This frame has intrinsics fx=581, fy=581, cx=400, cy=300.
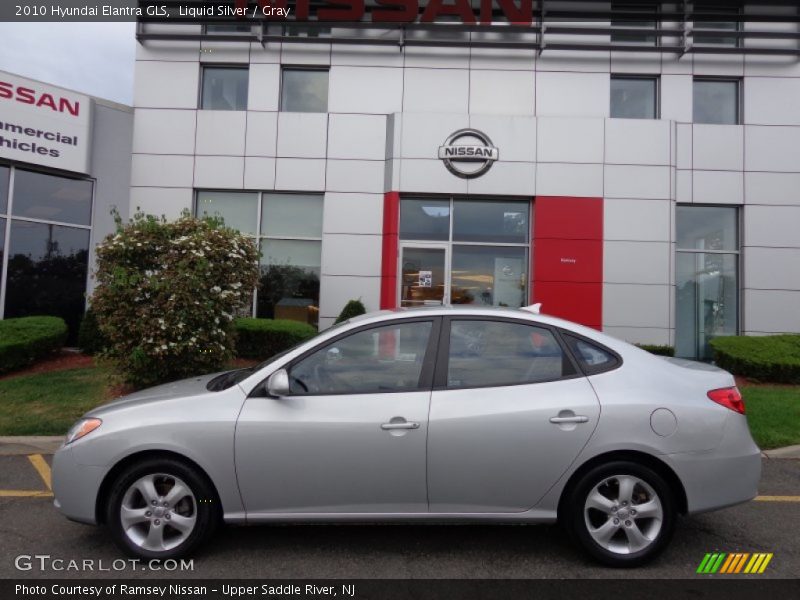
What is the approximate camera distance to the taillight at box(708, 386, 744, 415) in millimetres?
3619

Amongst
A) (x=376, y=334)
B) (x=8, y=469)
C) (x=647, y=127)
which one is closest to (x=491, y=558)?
(x=376, y=334)

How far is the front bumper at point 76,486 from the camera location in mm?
3504

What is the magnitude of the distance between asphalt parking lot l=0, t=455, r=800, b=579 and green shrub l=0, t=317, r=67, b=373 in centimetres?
560

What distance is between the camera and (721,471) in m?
3.50

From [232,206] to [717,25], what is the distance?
36.1 feet

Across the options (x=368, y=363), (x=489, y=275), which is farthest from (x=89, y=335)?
(x=368, y=363)

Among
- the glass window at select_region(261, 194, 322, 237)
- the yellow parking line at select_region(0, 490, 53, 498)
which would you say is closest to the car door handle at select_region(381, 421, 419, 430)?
the yellow parking line at select_region(0, 490, 53, 498)

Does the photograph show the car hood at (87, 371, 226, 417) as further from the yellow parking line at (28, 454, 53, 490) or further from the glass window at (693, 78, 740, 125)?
the glass window at (693, 78, 740, 125)

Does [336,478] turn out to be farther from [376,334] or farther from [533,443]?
[533,443]

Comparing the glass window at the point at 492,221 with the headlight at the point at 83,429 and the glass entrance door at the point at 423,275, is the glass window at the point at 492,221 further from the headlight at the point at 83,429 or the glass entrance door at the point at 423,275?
the headlight at the point at 83,429

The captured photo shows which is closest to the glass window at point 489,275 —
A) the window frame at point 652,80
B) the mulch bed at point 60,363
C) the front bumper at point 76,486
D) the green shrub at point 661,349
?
the green shrub at point 661,349

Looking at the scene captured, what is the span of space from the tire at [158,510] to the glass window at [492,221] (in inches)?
359

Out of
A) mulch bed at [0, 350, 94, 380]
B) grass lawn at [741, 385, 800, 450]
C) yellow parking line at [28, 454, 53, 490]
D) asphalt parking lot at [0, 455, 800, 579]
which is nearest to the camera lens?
asphalt parking lot at [0, 455, 800, 579]
